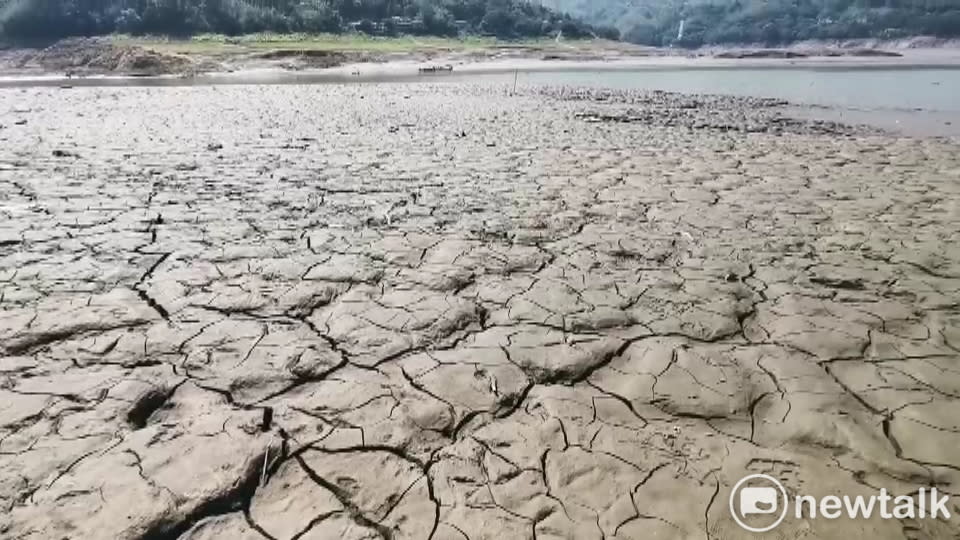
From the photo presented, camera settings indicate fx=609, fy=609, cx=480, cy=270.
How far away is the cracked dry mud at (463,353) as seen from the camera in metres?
1.55

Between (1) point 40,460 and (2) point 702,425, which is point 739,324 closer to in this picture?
(2) point 702,425

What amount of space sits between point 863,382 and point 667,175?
363 cm

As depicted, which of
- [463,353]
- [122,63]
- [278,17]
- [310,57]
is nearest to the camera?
[463,353]

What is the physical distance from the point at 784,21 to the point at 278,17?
6557cm

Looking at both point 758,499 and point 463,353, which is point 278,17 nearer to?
point 463,353

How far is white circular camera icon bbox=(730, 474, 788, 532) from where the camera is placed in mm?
1503

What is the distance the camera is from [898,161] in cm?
630

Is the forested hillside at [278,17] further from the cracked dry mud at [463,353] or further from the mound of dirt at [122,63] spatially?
the cracked dry mud at [463,353]

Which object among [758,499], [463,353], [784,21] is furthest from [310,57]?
[784,21]

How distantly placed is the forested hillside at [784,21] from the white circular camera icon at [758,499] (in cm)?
8353

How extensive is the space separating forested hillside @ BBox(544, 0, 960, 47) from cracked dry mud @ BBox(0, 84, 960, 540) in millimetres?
81565

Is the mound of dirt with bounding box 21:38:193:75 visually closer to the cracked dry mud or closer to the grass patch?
the grass patch

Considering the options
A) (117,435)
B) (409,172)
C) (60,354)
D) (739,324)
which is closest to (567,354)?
(739,324)

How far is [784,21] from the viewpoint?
80.4m
